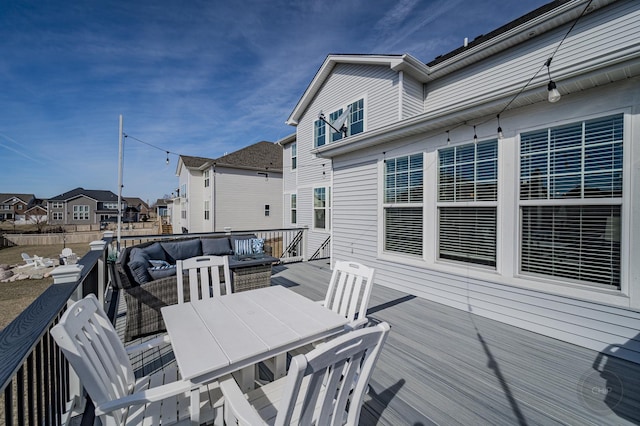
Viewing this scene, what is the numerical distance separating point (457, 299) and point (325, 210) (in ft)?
20.7

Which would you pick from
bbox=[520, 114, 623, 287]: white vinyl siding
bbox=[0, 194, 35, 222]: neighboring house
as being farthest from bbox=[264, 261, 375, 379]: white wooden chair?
bbox=[0, 194, 35, 222]: neighboring house

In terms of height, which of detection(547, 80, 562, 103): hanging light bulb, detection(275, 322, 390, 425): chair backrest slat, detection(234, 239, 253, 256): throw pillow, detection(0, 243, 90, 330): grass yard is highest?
detection(547, 80, 562, 103): hanging light bulb

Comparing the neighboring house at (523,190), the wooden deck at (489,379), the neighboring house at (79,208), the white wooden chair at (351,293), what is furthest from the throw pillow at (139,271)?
the neighboring house at (79,208)

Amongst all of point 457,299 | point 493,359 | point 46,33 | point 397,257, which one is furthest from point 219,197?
point 493,359

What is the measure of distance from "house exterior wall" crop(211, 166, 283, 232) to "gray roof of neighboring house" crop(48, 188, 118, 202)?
33.3 meters

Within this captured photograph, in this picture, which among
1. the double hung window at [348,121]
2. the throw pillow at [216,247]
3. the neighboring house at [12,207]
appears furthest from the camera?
the neighboring house at [12,207]

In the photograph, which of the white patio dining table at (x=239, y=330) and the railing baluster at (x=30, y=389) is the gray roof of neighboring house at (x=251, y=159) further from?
the railing baluster at (x=30, y=389)

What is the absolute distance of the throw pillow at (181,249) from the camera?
18.3 feet

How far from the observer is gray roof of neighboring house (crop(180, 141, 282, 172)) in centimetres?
1559

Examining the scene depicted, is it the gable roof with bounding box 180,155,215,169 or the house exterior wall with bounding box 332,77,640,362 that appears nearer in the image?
the house exterior wall with bounding box 332,77,640,362

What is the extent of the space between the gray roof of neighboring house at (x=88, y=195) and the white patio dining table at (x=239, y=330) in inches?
A: 1808

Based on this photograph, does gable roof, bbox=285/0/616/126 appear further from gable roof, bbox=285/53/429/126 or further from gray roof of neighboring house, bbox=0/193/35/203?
gray roof of neighboring house, bbox=0/193/35/203

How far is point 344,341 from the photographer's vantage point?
969 millimetres

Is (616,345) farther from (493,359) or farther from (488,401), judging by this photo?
(488,401)
